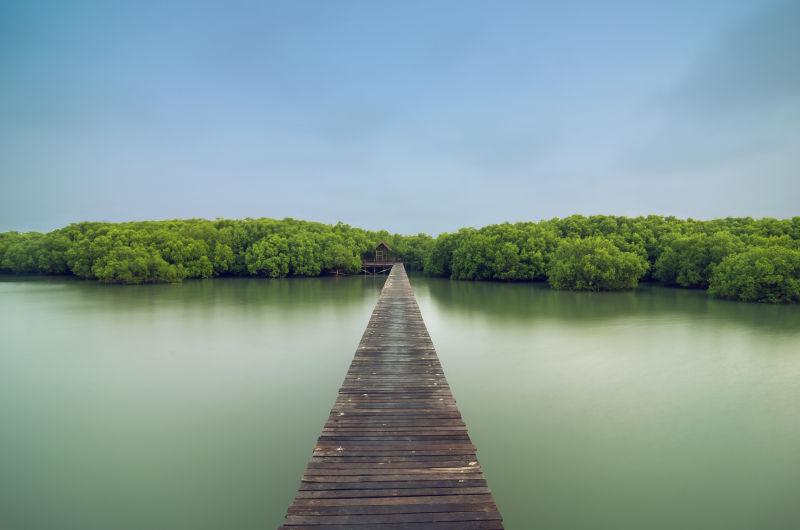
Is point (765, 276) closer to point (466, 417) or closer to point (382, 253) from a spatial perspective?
point (466, 417)

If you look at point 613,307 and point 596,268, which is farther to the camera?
point 596,268

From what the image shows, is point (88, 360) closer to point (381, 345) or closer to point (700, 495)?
point (381, 345)

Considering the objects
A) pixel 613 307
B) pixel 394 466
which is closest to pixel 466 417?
pixel 394 466

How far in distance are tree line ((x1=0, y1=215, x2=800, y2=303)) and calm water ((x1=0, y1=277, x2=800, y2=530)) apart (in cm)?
956

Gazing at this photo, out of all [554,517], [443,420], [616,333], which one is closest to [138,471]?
[443,420]

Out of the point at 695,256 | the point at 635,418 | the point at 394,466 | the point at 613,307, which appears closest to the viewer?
the point at 394,466

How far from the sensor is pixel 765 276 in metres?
20.8

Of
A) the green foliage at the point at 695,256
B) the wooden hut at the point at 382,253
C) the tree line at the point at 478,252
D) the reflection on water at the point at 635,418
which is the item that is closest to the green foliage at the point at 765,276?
the tree line at the point at 478,252

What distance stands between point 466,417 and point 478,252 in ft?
99.9

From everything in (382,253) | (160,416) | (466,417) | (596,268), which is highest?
(382,253)

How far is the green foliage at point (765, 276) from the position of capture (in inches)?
808

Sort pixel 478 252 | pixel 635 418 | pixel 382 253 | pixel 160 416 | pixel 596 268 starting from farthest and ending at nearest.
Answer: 1. pixel 382 253
2. pixel 478 252
3. pixel 596 268
4. pixel 160 416
5. pixel 635 418

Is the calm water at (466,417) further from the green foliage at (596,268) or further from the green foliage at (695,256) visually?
the green foliage at (596,268)

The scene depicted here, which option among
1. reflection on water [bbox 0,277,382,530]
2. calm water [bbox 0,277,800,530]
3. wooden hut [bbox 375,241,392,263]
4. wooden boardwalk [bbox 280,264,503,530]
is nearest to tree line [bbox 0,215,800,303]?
wooden hut [bbox 375,241,392,263]
